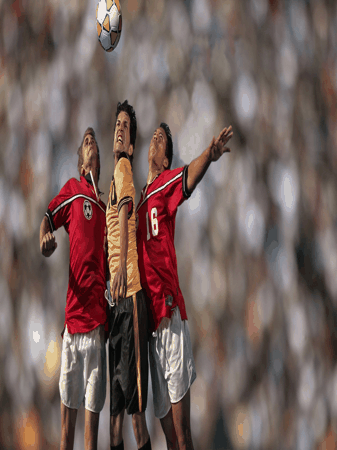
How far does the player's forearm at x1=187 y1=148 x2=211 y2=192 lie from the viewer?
160 cm

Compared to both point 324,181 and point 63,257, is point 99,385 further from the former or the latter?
point 324,181

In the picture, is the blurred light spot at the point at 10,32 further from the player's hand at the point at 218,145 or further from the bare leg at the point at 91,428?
the bare leg at the point at 91,428

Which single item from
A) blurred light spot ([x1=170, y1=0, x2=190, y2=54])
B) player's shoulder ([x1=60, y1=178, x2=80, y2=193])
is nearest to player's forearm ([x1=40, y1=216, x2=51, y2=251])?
player's shoulder ([x1=60, y1=178, x2=80, y2=193])

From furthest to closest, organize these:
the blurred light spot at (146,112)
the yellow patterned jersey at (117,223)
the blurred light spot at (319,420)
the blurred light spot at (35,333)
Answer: the blurred light spot at (35,333) → the blurred light spot at (146,112) → the blurred light spot at (319,420) → the yellow patterned jersey at (117,223)

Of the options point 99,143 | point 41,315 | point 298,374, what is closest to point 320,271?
point 298,374

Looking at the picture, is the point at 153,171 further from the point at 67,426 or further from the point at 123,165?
the point at 67,426

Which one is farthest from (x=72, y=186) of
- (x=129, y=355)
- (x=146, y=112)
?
(x=129, y=355)

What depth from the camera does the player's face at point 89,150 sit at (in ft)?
6.31

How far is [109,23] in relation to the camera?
1.97 meters

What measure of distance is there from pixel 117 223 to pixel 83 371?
23.5 inches

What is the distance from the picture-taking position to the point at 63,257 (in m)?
2.24

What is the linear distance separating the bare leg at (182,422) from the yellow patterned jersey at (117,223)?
1.46 ft

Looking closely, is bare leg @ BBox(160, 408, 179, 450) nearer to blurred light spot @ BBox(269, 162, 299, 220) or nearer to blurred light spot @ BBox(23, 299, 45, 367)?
blurred light spot @ BBox(23, 299, 45, 367)

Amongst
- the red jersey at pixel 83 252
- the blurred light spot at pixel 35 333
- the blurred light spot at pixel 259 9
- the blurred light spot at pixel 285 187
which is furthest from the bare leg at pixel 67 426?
the blurred light spot at pixel 259 9
